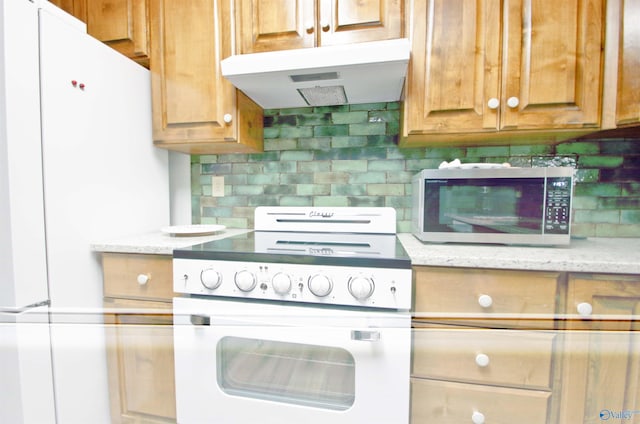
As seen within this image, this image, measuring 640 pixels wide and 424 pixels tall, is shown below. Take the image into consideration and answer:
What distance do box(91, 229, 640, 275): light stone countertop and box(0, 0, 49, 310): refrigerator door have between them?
0.71ft

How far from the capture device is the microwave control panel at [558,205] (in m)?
0.94

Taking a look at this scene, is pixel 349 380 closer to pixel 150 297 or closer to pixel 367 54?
pixel 150 297

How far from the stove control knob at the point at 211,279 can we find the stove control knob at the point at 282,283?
0.19m

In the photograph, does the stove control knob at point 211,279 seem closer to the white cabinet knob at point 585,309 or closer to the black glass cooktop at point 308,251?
the black glass cooktop at point 308,251

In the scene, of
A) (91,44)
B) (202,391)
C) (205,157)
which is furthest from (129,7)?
(202,391)

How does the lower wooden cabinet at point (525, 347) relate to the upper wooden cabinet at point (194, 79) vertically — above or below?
below

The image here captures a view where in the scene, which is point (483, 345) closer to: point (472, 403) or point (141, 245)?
point (472, 403)

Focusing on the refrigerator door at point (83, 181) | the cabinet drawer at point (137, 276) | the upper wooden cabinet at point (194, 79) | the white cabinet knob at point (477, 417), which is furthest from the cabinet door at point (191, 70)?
the white cabinet knob at point (477, 417)

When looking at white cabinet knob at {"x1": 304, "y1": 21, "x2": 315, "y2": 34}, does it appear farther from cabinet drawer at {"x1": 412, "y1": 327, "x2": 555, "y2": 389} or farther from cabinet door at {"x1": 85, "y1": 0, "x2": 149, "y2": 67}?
cabinet drawer at {"x1": 412, "y1": 327, "x2": 555, "y2": 389}

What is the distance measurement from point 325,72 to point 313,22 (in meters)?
0.27

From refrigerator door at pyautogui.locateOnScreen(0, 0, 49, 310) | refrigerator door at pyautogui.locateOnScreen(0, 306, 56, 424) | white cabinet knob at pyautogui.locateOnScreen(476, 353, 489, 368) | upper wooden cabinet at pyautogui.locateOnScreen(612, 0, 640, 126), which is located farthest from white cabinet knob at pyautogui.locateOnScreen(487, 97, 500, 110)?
refrigerator door at pyautogui.locateOnScreen(0, 306, 56, 424)

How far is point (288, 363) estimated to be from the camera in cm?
94

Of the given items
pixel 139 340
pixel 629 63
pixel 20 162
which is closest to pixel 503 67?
pixel 629 63

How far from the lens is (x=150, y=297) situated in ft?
3.43
